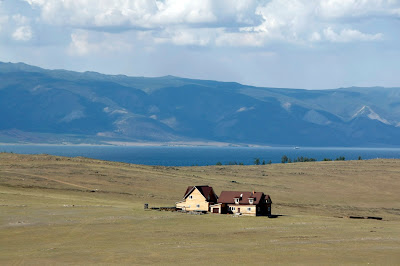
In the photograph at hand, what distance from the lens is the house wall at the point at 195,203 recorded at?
88.1 metres

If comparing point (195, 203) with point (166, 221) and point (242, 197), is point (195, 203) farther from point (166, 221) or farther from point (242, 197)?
point (166, 221)

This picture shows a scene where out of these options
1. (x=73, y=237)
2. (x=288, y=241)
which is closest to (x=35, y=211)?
(x=73, y=237)

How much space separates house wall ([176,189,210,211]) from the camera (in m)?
88.1

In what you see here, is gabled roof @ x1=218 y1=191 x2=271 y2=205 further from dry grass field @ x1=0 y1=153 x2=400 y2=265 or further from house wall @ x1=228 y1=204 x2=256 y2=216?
dry grass field @ x1=0 y1=153 x2=400 y2=265

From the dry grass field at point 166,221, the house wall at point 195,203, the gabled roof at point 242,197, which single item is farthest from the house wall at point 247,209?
the house wall at point 195,203

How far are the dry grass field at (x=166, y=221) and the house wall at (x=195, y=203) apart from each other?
16.2 feet

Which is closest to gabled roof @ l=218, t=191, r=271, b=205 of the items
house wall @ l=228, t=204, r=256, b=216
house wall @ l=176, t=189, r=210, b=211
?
house wall @ l=228, t=204, r=256, b=216

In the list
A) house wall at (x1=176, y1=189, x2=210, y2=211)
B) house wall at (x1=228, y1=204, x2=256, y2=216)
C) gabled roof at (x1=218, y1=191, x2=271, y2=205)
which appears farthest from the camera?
house wall at (x1=176, y1=189, x2=210, y2=211)

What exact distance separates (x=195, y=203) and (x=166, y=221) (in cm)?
1295

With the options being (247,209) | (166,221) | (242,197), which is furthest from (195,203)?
(166,221)

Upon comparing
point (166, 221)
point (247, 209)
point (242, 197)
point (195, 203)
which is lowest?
point (166, 221)

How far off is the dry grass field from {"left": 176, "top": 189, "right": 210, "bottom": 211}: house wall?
4.93 metres

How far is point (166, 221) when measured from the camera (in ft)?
248

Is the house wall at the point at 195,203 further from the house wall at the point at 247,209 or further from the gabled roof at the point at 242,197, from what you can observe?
the house wall at the point at 247,209
